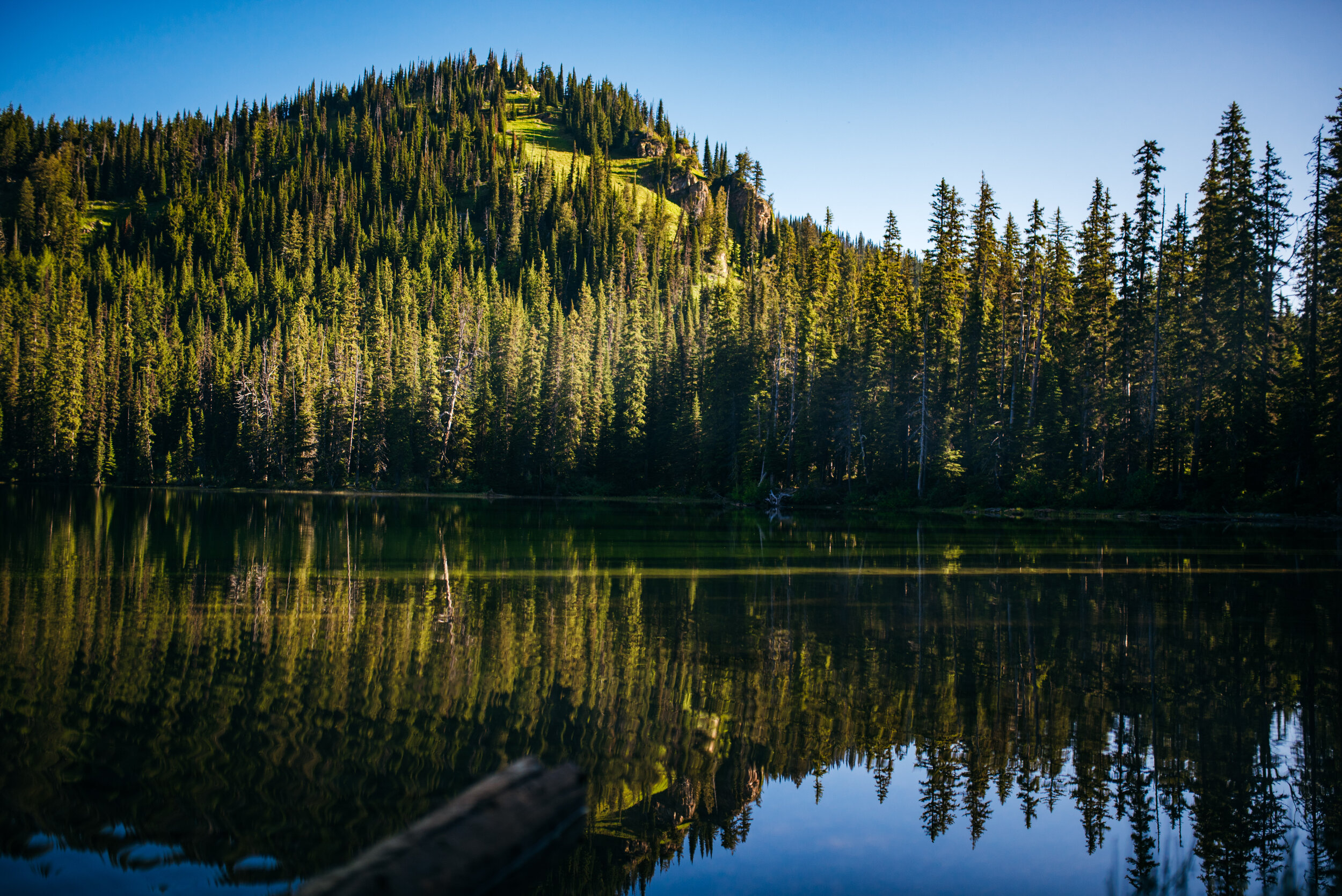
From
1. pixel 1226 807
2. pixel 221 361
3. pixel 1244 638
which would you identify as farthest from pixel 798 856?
pixel 221 361

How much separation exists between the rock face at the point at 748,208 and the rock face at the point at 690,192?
4.80 m

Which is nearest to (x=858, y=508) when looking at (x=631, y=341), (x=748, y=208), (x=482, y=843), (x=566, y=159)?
(x=631, y=341)

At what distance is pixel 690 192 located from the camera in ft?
555

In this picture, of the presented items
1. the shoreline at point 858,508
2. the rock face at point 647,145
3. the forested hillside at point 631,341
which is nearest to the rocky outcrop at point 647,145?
the rock face at point 647,145

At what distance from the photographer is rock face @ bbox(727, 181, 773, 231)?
162 metres

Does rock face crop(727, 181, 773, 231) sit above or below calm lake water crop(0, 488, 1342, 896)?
above

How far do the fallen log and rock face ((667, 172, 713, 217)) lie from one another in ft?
544

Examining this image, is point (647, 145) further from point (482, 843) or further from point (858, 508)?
point (482, 843)

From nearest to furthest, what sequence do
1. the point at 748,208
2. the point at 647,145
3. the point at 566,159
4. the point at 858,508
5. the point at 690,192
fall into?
the point at 858,508 < the point at 748,208 < the point at 690,192 < the point at 566,159 < the point at 647,145

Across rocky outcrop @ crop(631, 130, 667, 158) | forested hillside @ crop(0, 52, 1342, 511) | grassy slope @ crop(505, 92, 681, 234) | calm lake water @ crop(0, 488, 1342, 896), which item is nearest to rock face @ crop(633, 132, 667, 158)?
rocky outcrop @ crop(631, 130, 667, 158)

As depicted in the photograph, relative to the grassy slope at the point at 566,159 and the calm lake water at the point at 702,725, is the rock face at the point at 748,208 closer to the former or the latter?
the grassy slope at the point at 566,159

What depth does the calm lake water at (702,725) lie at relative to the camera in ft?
20.4

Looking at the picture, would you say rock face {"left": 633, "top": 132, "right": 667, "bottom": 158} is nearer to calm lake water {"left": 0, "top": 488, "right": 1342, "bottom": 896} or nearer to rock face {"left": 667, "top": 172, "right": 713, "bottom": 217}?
rock face {"left": 667, "top": 172, "right": 713, "bottom": 217}

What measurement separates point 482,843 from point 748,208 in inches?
6619
